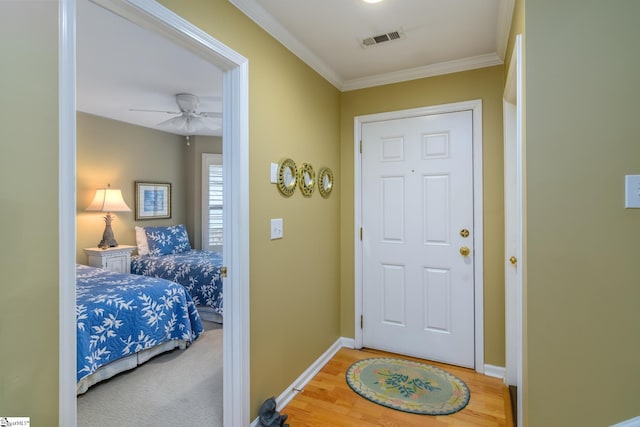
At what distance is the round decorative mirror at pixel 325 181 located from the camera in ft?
8.69

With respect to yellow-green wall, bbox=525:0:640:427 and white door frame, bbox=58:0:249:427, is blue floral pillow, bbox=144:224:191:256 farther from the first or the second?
yellow-green wall, bbox=525:0:640:427

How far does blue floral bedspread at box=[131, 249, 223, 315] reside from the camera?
3.65 meters

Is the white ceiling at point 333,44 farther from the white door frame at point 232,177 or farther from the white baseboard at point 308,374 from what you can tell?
the white baseboard at point 308,374

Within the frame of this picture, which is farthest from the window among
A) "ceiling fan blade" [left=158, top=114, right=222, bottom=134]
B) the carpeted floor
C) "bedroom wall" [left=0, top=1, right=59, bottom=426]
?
"bedroom wall" [left=0, top=1, right=59, bottom=426]

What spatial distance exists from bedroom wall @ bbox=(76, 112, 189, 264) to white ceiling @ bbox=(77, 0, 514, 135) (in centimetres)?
100

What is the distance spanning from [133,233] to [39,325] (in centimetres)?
415

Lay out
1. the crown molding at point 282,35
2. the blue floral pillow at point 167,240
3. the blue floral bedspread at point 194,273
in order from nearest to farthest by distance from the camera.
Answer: the crown molding at point 282,35 → the blue floral bedspread at point 194,273 → the blue floral pillow at point 167,240

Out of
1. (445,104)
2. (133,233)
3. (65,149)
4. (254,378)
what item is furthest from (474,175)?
(133,233)

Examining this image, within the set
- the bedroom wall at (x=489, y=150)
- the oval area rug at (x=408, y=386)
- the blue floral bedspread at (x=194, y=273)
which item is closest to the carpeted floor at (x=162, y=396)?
the blue floral bedspread at (x=194, y=273)

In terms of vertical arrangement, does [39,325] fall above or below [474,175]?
below

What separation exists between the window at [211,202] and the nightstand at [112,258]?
3.99ft

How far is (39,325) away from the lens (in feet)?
3.11

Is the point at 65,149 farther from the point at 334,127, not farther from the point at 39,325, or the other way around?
the point at 334,127

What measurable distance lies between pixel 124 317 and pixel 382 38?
2761 mm
